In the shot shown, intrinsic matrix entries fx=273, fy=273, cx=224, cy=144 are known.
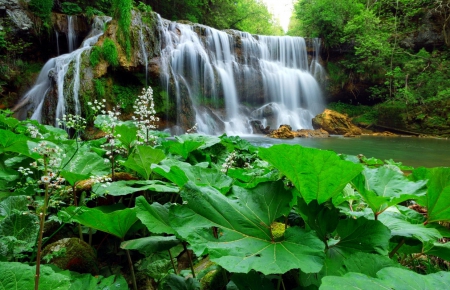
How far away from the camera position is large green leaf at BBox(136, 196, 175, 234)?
90 centimetres

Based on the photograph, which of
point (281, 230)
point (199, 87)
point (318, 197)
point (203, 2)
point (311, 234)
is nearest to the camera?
point (311, 234)

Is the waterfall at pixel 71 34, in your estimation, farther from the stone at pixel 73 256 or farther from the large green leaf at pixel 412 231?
the large green leaf at pixel 412 231

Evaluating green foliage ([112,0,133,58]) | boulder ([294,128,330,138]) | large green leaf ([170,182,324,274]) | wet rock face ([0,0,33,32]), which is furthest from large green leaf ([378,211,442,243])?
wet rock face ([0,0,33,32])

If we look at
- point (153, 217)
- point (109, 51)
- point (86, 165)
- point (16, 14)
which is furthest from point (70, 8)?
point (153, 217)

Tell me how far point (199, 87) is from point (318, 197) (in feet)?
48.4

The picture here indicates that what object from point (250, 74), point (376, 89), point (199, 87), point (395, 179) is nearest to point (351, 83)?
point (376, 89)

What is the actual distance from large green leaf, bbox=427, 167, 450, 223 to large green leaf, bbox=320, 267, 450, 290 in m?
0.41

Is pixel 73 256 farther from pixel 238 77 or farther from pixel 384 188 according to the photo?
pixel 238 77

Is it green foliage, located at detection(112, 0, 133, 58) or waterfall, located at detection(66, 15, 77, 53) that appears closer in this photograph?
green foliage, located at detection(112, 0, 133, 58)

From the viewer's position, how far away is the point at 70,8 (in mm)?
14062

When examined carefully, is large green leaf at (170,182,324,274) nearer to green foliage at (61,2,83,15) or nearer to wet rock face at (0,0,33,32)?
wet rock face at (0,0,33,32)

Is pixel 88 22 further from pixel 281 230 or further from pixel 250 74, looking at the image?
pixel 281 230

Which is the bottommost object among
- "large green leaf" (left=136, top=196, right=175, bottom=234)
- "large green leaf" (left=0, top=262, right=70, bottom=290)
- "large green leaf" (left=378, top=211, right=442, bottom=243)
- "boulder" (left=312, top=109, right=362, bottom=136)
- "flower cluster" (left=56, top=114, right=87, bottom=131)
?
"boulder" (left=312, top=109, right=362, bottom=136)

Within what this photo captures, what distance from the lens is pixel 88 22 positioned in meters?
13.7
